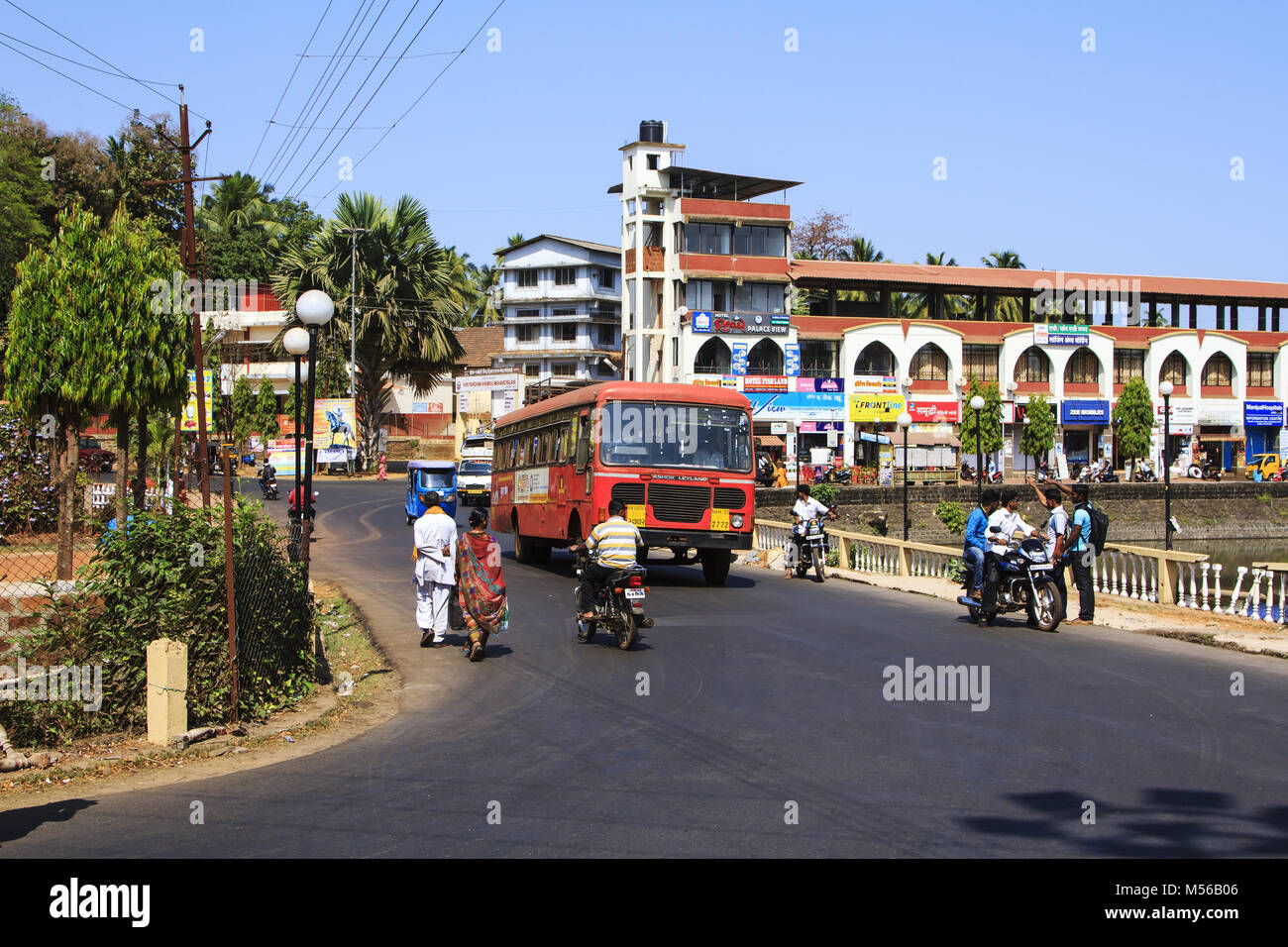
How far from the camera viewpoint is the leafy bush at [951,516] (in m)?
49.1

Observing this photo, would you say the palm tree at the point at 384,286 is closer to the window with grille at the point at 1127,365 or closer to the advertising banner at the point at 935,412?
the advertising banner at the point at 935,412

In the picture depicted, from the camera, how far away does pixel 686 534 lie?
20.1 meters

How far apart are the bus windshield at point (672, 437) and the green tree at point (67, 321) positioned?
8227mm

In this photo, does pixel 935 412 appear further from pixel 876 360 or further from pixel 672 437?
pixel 672 437

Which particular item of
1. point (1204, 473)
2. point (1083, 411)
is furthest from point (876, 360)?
point (1204, 473)

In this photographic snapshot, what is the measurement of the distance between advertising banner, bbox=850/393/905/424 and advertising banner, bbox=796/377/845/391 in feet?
3.61

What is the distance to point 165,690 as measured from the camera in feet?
31.0

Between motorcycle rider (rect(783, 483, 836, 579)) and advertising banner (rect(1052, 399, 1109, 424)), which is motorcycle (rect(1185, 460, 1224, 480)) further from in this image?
motorcycle rider (rect(783, 483, 836, 579))

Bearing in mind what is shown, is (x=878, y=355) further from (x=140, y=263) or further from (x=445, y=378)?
(x=140, y=263)

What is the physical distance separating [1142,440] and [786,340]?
20.1m

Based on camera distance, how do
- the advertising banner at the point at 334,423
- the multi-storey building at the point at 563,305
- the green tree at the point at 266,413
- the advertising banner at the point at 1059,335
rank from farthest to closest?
the multi-storey building at the point at 563,305 → the green tree at the point at 266,413 → the advertising banner at the point at 1059,335 → the advertising banner at the point at 334,423

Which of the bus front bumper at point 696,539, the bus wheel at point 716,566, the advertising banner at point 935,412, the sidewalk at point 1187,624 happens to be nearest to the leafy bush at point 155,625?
the bus front bumper at point 696,539

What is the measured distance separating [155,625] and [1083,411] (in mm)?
64724

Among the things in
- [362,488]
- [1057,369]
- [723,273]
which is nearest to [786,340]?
[723,273]
